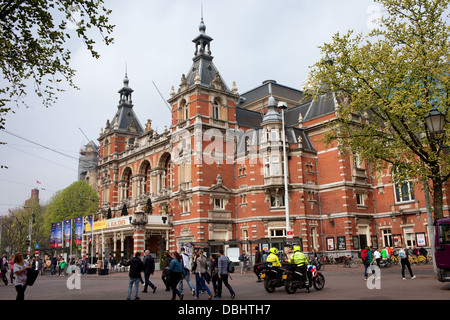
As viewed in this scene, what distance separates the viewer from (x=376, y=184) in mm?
41406

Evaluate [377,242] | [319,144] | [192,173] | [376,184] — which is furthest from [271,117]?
[377,242]

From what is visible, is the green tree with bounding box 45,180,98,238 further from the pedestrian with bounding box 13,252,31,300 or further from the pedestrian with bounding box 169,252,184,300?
the pedestrian with bounding box 13,252,31,300

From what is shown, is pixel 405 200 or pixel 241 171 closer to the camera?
pixel 405 200

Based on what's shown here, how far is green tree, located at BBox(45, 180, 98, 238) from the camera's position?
67500mm

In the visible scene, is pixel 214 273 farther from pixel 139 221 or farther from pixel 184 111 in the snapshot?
pixel 184 111

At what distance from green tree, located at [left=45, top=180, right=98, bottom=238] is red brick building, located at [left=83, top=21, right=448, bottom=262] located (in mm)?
24244

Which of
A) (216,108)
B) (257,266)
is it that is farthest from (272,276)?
(216,108)

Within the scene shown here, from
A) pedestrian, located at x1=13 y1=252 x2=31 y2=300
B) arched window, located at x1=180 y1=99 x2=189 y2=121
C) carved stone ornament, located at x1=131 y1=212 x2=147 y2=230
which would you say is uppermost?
arched window, located at x1=180 y1=99 x2=189 y2=121

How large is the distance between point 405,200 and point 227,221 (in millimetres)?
17523

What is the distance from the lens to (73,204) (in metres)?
68.2

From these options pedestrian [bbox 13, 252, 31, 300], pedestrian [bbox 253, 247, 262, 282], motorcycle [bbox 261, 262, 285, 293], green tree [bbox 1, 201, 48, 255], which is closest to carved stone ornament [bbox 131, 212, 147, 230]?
pedestrian [bbox 253, 247, 262, 282]

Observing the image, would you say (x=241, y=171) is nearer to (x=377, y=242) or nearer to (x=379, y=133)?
(x=377, y=242)

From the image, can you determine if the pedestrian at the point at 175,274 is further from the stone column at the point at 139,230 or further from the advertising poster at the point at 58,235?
the advertising poster at the point at 58,235

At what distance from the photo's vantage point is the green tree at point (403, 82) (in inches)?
763
